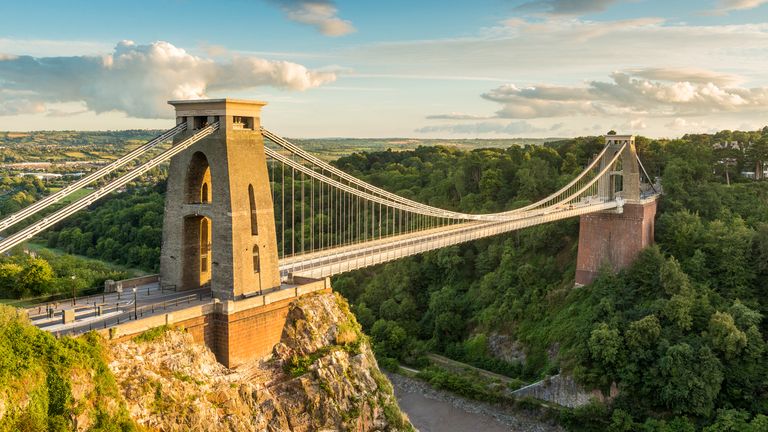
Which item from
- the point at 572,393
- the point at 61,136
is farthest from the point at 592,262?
the point at 61,136

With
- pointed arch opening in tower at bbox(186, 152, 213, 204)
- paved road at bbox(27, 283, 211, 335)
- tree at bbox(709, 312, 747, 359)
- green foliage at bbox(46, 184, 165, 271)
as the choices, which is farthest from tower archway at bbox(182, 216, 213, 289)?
tree at bbox(709, 312, 747, 359)

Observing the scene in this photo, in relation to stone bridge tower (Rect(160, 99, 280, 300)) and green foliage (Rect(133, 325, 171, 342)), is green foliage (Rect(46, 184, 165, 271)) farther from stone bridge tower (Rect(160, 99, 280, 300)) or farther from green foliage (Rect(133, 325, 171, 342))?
green foliage (Rect(133, 325, 171, 342))

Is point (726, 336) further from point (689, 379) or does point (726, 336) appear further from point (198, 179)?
point (198, 179)

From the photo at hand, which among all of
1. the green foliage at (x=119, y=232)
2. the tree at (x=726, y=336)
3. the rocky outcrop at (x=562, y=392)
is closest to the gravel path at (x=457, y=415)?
the rocky outcrop at (x=562, y=392)

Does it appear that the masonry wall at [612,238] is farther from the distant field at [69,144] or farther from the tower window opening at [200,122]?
the distant field at [69,144]

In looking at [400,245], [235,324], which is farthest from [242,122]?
[400,245]

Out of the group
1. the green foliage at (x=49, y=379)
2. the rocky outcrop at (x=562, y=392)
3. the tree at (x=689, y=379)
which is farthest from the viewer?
the rocky outcrop at (x=562, y=392)
